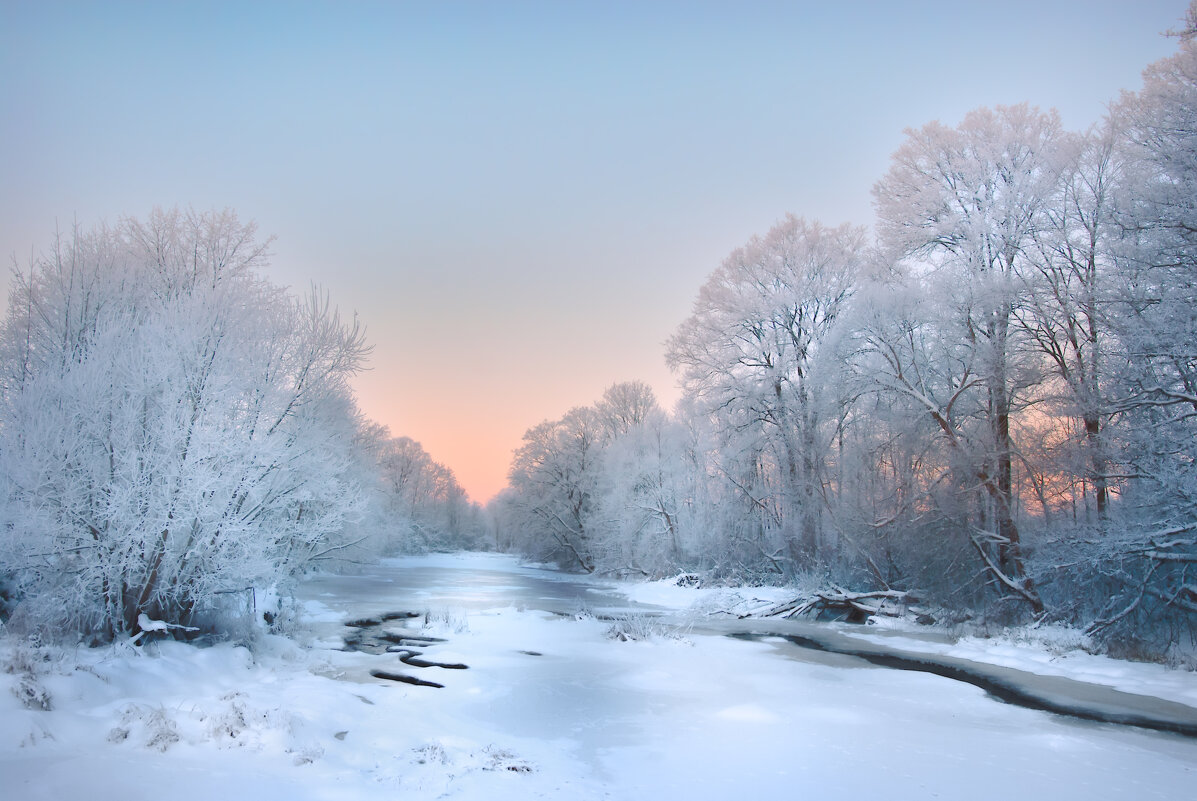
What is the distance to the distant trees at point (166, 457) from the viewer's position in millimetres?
8336

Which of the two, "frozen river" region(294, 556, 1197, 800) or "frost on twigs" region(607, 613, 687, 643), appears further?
"frost on twigs" region(607, 613, 687, 643)

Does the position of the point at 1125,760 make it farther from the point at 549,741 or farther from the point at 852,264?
the point at 852,264

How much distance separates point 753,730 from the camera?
296 inches

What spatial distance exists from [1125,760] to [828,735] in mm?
2869

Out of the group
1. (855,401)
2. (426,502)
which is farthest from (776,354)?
(426,502)

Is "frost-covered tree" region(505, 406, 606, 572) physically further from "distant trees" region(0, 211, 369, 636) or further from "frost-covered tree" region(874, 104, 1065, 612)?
"distant trees" region(0, 211, 369, 636)

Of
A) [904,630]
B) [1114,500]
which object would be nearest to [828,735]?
[1114,500]

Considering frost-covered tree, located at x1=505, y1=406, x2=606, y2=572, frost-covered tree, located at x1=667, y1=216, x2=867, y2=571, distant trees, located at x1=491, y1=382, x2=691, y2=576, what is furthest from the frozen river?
frost-covered tree, located at x1=505, y1=406, x2=606, y2=572

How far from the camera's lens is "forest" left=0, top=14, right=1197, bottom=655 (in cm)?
Result: 884

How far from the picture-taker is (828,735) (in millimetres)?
7324

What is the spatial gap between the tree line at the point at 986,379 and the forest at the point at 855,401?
0.07 meters

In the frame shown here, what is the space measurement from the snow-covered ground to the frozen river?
0.04 m

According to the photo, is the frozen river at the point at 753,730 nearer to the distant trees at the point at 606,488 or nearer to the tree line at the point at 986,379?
the tree line at the point at 986,379

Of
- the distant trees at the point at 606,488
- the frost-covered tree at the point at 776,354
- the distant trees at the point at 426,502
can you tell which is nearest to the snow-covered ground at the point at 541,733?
the frost-covered tree at the point at 776,354
